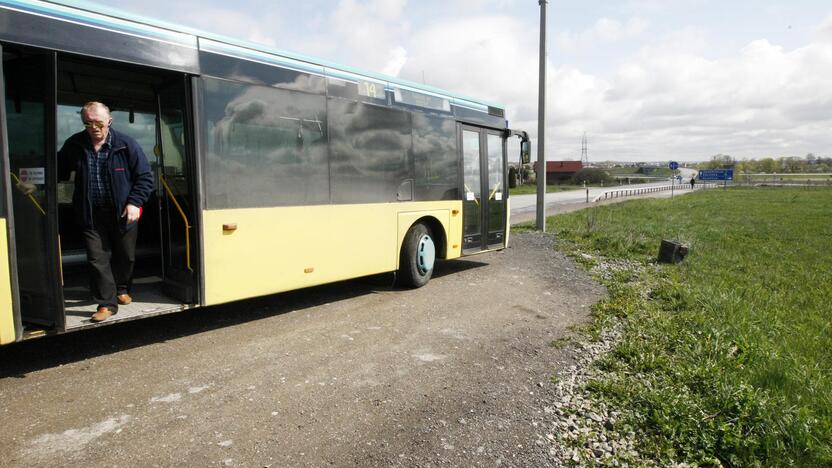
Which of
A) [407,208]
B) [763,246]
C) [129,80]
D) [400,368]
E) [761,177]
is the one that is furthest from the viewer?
[761,177]

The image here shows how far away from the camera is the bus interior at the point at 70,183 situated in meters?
4.23

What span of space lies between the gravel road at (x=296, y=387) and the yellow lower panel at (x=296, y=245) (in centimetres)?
53

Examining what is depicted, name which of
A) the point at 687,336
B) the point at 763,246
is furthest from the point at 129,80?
the point at 763,246

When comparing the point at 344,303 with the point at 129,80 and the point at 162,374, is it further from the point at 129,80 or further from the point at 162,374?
the point at 129,80

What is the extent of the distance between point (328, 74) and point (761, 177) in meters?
117

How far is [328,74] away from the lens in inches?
250

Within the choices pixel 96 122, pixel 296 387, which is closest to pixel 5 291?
pixel 96 122

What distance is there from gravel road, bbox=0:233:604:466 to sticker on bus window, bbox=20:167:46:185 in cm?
164

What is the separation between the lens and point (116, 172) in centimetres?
484

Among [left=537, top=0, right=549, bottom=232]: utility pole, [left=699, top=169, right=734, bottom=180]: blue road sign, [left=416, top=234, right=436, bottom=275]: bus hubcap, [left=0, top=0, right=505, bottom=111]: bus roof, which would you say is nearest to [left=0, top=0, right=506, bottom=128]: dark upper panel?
[left=0, top=0, right=505, bottom=111]: bus roof

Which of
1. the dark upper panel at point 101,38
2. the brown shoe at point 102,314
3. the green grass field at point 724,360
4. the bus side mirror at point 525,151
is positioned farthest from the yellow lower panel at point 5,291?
the bus side mirror at point 525,151

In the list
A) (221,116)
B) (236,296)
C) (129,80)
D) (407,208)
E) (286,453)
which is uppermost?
(129,80)

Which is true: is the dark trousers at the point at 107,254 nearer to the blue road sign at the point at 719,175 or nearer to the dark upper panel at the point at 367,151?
the dark upper panel at the point at 367,151

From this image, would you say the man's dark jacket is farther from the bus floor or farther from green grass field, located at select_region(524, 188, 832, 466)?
green grass field, located at select_region(524, 188, 832, 466)
